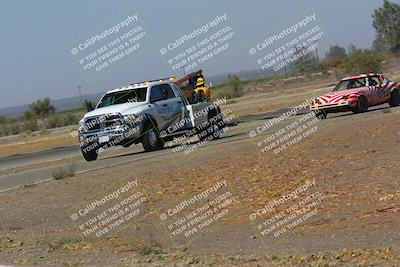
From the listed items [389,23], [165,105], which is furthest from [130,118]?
[389,23]

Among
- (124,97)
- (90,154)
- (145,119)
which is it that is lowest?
(90,154)

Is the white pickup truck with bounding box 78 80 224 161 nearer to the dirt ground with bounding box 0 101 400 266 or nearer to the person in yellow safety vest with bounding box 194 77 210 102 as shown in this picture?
the person in yellow safety vest with bounding box 194 77 210 102

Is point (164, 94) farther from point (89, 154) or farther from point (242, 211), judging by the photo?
point (242, 211)

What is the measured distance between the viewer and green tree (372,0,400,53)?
4552 inches

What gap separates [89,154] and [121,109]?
201 cm

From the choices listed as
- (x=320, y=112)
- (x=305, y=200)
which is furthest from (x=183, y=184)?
(x=320, y=112)

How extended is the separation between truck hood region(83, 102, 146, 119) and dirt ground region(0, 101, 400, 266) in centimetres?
407

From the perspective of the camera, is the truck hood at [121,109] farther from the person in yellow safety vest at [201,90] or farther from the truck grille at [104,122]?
the person in yellow safety vest at [201,90]

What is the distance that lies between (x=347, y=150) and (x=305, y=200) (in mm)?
4100

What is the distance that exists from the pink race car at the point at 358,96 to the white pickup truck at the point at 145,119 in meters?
4.26

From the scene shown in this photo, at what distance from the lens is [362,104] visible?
27578 mm

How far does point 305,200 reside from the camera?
1113cm

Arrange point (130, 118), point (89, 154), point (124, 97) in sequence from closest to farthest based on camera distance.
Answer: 1. point (130, 118)
2. point (89, 154)
3. point (124, 97)

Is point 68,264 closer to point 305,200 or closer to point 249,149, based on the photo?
point 305,200
